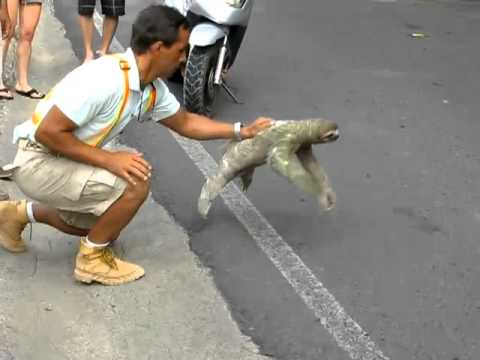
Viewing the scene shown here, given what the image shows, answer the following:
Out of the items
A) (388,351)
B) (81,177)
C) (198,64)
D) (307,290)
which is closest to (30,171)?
(81,177)

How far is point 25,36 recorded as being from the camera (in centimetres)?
648

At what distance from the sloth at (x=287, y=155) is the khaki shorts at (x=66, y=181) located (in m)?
0.79

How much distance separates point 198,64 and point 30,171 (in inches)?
103

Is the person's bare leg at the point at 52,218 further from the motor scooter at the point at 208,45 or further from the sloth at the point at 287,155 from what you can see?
the motor scooter at the point at 208,45

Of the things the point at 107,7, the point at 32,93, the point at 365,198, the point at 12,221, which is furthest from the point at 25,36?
the point at 365,198

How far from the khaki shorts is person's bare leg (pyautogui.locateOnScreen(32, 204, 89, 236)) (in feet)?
0.74

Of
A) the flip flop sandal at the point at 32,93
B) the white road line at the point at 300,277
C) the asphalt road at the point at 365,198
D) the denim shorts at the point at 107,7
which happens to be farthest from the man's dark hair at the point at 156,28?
the denim shorts at the point at 107,7

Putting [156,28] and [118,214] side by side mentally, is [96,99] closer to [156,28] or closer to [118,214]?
[156,28]

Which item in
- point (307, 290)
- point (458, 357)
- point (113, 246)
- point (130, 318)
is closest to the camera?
point (458, 357)

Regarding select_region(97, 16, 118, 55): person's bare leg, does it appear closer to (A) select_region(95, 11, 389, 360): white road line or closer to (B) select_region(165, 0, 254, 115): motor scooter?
(B) select_region(165, 0, 254, 115): motor scooter

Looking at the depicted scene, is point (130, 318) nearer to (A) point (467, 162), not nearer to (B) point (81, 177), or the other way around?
(B) point (81, 177)

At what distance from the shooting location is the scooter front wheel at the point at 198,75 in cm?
600

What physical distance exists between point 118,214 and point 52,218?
419mm

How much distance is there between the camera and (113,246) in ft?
13.4
